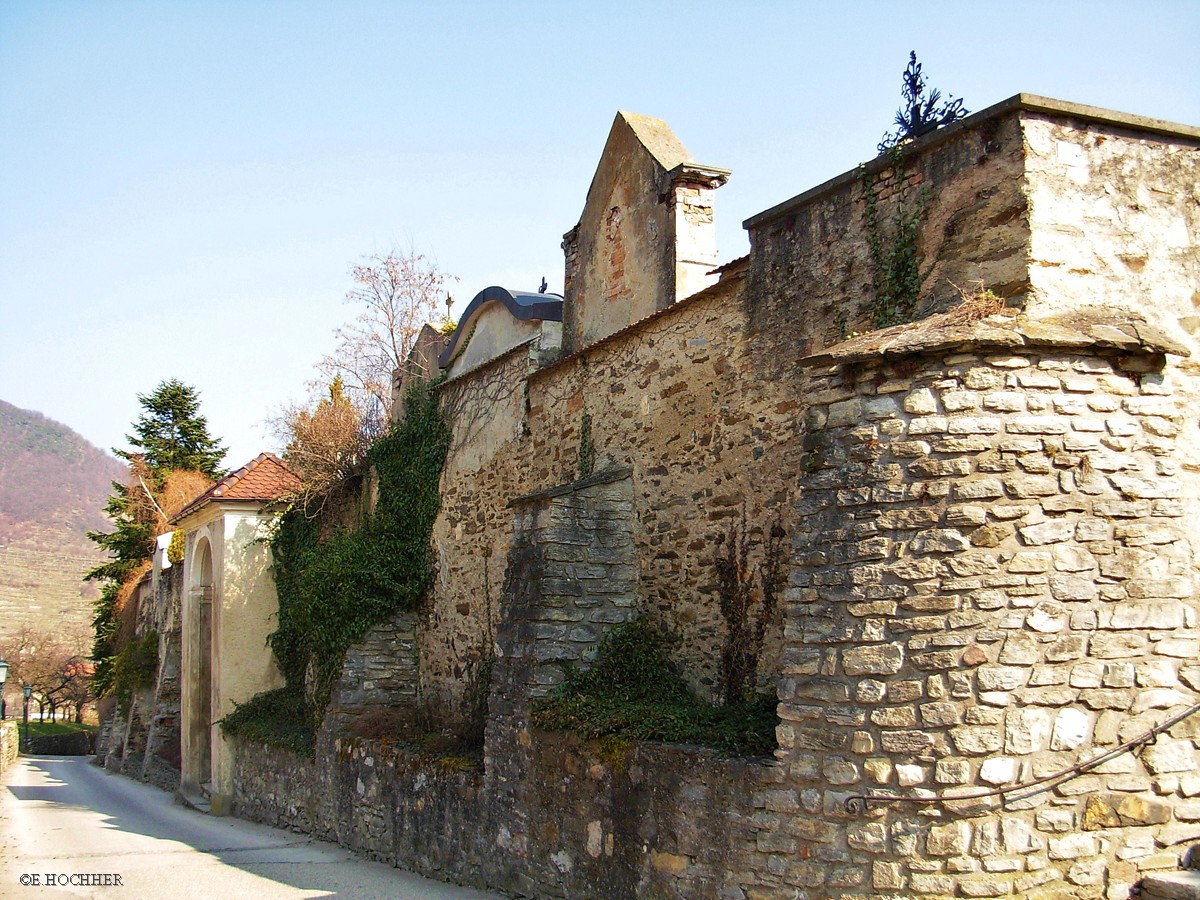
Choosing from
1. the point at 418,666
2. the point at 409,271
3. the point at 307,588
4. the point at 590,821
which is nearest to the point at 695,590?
the point at 590,821

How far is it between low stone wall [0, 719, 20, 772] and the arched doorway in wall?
10562 millimetres

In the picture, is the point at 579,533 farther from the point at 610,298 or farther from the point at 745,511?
the point at 610,298

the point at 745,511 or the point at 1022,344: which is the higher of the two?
the point at 1022,344

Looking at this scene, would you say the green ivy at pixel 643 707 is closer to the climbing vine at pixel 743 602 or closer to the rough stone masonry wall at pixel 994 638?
the climbing vine at pixel 743 602

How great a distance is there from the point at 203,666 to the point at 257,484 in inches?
140

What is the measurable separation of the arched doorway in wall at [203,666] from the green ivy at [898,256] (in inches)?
529

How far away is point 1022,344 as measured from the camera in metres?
5.53

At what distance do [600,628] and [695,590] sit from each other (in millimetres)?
966

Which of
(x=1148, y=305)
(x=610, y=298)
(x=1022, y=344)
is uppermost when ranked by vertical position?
(x=610, y=298)

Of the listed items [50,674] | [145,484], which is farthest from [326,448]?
[50,674]

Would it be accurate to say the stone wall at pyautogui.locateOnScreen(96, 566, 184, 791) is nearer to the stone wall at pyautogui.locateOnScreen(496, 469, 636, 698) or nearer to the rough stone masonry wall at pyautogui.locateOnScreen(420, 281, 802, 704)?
the rough stone masonry wall at pyautogui.locateOnScreen(420, 281, 802, 704)

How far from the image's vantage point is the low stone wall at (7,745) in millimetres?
25234

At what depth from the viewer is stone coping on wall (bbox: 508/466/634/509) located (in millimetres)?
8961

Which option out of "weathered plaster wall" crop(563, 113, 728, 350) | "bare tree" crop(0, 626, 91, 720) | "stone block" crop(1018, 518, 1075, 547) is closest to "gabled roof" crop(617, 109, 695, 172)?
"weathered plaster wall" crop(563, 113, 728, 350)
